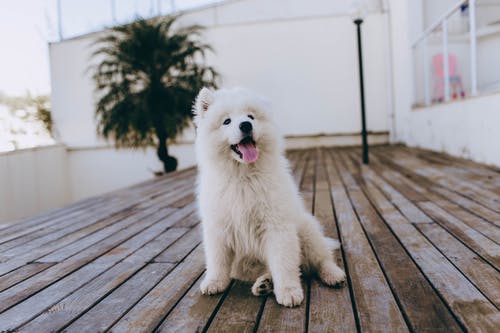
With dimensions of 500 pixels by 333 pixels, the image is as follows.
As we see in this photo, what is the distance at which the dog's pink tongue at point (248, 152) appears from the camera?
6.23ft

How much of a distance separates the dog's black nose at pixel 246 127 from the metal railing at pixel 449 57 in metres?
4.23

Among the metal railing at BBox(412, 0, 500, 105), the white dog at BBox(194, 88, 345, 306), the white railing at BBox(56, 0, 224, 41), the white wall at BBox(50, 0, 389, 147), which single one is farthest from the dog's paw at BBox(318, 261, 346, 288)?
the white railing at BBox(56, 0, 224, 41)

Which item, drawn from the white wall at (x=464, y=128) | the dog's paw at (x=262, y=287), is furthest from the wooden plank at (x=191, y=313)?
the white wall at (x=464, y=128)

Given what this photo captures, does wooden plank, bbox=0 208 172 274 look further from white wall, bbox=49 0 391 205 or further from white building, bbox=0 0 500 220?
white wall, bbox=49 0 391 205

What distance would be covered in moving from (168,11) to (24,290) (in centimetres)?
1019

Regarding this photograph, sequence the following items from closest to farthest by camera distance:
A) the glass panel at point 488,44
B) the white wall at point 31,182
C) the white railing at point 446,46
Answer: the glass panel at point 488,44, the white railing at point 446,46, the white wall at point 31,182

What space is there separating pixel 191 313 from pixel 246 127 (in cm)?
81

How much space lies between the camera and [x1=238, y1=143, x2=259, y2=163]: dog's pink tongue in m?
1.90

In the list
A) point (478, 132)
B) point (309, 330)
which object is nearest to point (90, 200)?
point (309, 330)

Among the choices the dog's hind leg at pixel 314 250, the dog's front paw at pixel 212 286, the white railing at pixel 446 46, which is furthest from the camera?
the white railing at pixel 446 46

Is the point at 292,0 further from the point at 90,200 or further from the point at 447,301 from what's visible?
the point at 447,301

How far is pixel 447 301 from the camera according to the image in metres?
1.72

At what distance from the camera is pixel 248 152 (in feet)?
6.27

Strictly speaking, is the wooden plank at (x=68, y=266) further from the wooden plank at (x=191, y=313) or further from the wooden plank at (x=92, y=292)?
the wooden plank at (x=191, y=313)
